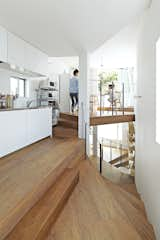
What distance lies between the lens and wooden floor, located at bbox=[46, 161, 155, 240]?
201 centimetres

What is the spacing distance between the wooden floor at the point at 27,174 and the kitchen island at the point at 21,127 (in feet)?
0.51

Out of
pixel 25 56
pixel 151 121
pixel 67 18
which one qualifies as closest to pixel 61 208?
pixel 151 121

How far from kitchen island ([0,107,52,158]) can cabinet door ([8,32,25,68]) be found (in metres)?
0.94

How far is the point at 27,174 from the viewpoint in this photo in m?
2.57

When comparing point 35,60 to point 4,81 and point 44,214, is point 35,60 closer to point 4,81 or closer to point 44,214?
point 4,81

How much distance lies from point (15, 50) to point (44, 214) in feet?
10.0

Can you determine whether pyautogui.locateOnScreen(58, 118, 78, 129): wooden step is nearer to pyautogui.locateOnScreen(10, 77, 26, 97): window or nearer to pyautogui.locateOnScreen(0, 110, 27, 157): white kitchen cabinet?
pyautogui.locateOnScreen(10, 77, 26, 97): window

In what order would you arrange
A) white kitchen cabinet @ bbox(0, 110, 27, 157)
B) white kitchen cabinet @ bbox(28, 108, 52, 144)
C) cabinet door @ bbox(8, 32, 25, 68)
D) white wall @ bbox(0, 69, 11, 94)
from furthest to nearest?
white wall @ bbox(0, 69, 11, 94) → white kitchen cabinet @ bbox(28, 108, 52, 144) → cabinet door @ bbox(8, 32, 25, 68) → white kitchen cabinet @ bbox(0, 110, 27, 157)

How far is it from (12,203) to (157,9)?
9.80 ft

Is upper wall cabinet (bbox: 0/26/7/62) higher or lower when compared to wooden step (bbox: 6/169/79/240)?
higher

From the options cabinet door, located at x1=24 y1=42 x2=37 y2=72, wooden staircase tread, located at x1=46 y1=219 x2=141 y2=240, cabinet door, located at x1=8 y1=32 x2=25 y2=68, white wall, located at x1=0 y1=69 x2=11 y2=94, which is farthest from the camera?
white wall, located at x1=0 y1=69 x2=11 y2=94

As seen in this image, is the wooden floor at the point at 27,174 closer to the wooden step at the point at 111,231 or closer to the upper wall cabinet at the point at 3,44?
the wooden step at the point at 111,231

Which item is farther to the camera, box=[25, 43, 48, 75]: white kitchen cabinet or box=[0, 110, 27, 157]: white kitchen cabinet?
box=[25, 43, 48, 75]: white kitchen cabinet

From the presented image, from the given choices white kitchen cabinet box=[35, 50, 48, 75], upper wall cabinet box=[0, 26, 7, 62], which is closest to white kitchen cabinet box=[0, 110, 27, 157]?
upper wall cabinet box=[0, 26, 7, 62]
